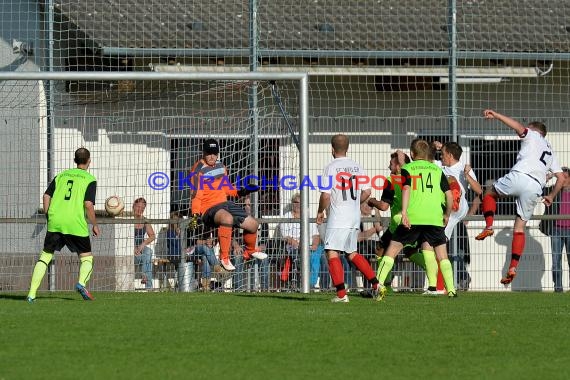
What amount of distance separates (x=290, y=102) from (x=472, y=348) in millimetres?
9699

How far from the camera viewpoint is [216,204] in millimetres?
14844

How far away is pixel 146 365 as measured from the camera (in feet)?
25.8

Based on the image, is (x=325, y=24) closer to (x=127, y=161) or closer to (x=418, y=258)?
(x=127, y=161)

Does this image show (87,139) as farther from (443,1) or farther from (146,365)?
(146,365)

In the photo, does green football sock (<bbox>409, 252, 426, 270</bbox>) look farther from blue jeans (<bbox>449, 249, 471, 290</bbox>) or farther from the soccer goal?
blue jeans (<bbox>449, 249, 471, 290</bbox>)

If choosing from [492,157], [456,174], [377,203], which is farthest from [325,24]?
[377,203]

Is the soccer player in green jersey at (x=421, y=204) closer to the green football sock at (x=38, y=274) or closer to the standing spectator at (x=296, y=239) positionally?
the standing spectator at (x=296, y=239)

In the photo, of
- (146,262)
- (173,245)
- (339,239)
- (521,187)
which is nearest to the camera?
(339,239)

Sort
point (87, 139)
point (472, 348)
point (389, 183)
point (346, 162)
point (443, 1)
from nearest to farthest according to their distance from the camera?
1. point (472, 348)
2. point (346, 162)
3. point (389, 183)
4. point (87, 139)
5. point (443, 1)

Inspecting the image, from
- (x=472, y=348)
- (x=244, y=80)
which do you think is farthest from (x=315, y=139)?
(x=472, y=348)

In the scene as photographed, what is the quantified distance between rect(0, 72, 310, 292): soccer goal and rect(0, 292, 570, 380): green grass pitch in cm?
367

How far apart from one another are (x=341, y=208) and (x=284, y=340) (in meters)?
4.03

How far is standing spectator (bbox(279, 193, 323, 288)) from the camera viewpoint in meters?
16.7

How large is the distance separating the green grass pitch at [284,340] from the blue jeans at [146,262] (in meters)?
3.46
